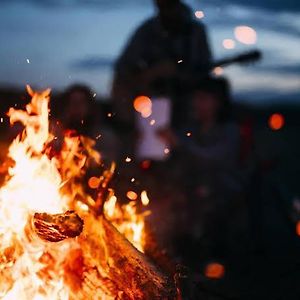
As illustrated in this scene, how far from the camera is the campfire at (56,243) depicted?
384 cm

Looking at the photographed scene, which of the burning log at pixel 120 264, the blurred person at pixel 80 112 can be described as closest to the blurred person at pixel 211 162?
the blurred person at pixel 80 112

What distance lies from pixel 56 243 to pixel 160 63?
3877mm

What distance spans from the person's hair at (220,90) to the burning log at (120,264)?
3386mm

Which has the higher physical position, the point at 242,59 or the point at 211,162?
the point at 242,59

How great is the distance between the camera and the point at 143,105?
24.2ft

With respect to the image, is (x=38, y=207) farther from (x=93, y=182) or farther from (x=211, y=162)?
(x=211, y=162)

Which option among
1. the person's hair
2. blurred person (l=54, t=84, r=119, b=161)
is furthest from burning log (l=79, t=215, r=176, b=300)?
the person's hair

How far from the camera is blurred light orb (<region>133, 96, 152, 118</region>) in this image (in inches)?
281

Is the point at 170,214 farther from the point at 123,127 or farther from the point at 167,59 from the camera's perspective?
the point at 167,59

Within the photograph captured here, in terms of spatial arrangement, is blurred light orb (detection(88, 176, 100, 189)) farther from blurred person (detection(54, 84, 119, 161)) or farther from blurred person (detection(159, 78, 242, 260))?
blurred person (detection(159, 78, 242, 260))

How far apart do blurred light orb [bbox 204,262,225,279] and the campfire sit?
6.32 ft

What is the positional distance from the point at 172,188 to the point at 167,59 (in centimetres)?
168

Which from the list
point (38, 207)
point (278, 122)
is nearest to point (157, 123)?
point (38, 207)

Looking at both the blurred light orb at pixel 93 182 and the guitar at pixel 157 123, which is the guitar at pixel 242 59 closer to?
the guitar at pixel 157 123
